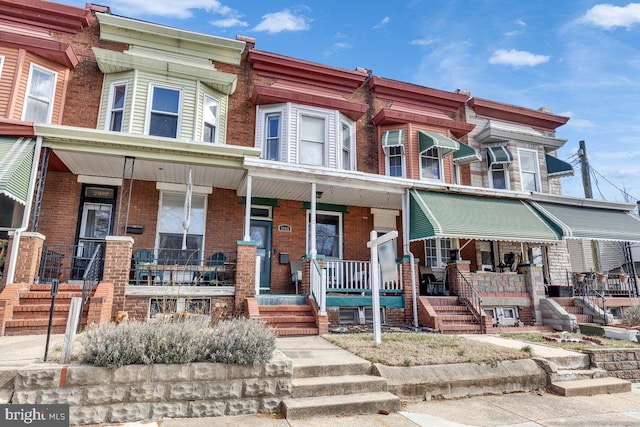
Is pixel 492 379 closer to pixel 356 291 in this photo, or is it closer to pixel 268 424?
pixel 268 424

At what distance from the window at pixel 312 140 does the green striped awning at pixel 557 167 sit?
9.79 metres

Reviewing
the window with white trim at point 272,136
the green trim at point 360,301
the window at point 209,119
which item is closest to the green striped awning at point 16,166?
the window at point 209,119

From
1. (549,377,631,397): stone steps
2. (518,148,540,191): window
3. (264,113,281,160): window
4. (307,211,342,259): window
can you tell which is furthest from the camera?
(518,148,540,191): window

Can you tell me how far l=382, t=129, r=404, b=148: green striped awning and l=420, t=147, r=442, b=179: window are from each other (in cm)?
111

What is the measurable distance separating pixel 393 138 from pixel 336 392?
10375 millimetres

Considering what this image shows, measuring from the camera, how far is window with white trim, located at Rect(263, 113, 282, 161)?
12.5m

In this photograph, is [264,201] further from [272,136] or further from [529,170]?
[529,170]

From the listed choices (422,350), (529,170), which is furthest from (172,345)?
(529,170)

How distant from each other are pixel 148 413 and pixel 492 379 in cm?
471

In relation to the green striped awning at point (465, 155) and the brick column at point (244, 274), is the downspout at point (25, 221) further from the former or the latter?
the green striped awning at point (465, 155)

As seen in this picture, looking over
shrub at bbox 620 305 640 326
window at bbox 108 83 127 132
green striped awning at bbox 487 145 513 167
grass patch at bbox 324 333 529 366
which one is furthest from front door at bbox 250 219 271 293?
shrub at bbox 620 305 640 326

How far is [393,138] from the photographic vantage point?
1370 centimetres

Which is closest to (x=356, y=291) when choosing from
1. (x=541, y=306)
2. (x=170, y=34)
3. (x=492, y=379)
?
(x=492, y=379)

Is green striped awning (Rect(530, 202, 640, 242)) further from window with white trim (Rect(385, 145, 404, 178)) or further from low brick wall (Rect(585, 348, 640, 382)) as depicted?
low brick wall (Rect(585, 348, 640, 382))
